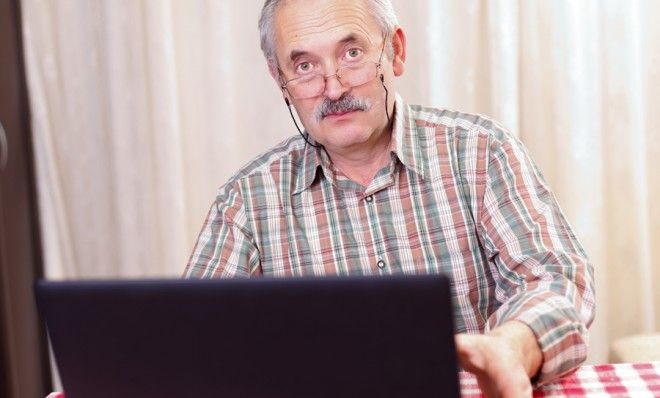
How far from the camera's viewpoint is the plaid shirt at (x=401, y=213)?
1.67m

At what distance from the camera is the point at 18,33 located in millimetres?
2633

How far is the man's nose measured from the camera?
1.67 m

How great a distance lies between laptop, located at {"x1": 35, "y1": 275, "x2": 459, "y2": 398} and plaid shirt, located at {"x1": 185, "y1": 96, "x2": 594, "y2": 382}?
0.81 m

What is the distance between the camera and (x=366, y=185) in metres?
1.77

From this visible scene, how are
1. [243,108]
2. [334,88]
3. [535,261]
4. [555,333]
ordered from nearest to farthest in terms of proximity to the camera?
[555,333]
[535,261]
[334,88]
[243,108]

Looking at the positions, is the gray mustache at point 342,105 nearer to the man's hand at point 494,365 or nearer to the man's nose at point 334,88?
the man's nose at point 334,88

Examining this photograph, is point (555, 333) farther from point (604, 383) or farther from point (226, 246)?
point (226, 246)

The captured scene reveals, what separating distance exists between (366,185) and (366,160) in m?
0.05

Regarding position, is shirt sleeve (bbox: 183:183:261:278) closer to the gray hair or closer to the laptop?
the gray hair

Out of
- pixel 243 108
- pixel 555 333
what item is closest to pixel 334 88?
pixel 555 333

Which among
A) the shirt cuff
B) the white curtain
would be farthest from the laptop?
the white curtain

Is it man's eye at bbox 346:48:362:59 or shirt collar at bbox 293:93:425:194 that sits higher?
man's eye at bbox 346:48:362:59

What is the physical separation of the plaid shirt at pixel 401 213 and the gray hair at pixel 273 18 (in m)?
0.16

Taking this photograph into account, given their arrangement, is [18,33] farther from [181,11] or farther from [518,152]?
[518,152]
